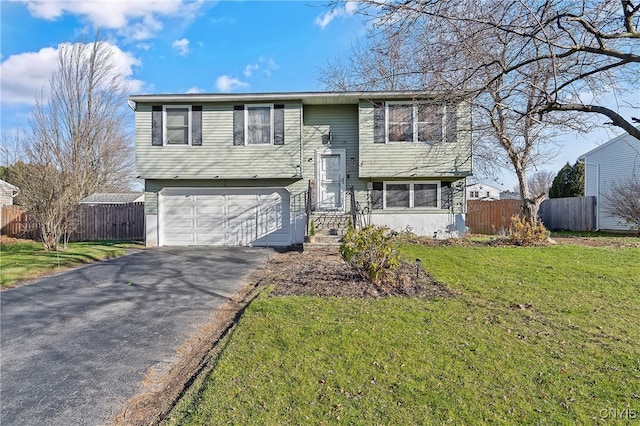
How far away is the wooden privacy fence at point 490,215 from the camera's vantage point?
17.7 metres

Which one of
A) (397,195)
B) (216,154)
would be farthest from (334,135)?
(216,154)

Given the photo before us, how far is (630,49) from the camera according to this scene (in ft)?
15.2

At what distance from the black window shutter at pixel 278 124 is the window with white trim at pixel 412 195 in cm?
436

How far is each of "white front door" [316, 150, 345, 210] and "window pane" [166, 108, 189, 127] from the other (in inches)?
206

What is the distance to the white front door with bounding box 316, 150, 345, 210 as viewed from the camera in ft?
44.0

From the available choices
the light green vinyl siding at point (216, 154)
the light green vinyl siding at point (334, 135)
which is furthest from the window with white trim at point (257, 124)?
the light green vinyl siding at point (334, 135)

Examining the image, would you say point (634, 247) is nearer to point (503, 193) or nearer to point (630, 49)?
point (630, 49)

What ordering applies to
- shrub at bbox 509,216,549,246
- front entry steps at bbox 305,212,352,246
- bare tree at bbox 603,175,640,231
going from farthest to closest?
1. bare tree at bbox 603,175,640,231
2. front entry steps at bbox 305,212,352,246
3. shrub at bbox 509,216,549,246

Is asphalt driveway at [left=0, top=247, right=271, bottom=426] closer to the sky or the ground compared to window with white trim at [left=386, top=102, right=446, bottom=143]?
A: closer to the ground

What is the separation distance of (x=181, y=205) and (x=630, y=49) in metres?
13.2

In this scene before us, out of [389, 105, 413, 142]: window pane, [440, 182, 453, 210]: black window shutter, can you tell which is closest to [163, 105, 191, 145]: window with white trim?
[389, 105, 413, 142]: window pane

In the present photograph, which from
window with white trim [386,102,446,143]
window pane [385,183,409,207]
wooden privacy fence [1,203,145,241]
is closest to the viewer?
window with white trim [386,102,446,143]

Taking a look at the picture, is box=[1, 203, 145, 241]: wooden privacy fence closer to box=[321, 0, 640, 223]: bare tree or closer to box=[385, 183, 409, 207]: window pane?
box=[385, 183, 409, 207]: window pane

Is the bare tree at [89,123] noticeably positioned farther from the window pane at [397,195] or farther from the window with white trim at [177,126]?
the window pane at [397,195]
